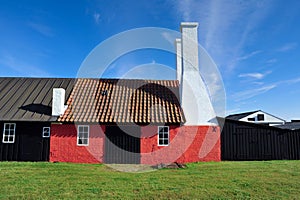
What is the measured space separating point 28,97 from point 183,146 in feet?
30.4

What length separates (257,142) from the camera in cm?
1316

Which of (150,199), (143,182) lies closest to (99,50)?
(143,182)

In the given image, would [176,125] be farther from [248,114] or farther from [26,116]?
[248,114]

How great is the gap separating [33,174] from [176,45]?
11.5 m

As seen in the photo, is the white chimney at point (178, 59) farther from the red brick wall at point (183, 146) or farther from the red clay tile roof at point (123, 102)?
the red brick wall at point (183, 146)

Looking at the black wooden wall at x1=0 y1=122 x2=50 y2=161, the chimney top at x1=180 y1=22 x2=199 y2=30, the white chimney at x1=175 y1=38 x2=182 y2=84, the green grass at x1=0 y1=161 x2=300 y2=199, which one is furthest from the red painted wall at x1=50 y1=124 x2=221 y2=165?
the chimney top at x1=180 y1=22 x2=199 y2=30

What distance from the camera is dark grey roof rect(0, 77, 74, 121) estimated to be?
486 inches

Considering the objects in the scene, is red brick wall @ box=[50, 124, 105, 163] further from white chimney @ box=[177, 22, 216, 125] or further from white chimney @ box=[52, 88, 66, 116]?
white chimney @ box=[177, 22, 216, 125]

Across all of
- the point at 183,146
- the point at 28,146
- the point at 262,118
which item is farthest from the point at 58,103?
the point at 262,118

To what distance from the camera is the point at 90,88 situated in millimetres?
14734

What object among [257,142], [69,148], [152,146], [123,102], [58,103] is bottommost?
[69,148]

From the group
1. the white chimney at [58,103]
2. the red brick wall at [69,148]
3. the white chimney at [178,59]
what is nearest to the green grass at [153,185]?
the red brick wall at [69,148]

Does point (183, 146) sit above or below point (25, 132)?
below

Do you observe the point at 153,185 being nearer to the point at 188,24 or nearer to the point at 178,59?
the point at 188,24
